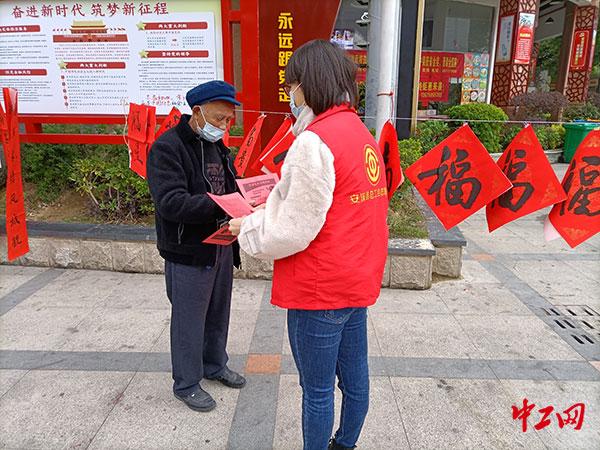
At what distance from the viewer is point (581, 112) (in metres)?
13.2

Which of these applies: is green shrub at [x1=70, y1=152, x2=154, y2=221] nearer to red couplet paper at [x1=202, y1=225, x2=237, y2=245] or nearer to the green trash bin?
red couplet paper at [x1=202, y1=225, x2=237, y2=245]

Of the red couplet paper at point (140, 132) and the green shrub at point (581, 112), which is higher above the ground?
the green shrub at point (581, 112)

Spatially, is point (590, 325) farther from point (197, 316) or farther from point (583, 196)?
point (197, 316)

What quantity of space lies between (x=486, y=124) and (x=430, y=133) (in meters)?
1.90

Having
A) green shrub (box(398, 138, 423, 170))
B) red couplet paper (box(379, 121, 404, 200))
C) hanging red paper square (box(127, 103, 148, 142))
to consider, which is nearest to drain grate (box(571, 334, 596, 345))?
red couplet paper (box(379, 121, 404, 200))

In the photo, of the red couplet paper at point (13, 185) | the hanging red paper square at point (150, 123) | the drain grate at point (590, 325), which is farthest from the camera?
the hanging red paper square at point (150, 123)

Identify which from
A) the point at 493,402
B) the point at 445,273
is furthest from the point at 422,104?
the point at 493,402

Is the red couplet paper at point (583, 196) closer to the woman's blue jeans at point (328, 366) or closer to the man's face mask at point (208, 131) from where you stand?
the woman's blue jeans at point (328, 366)

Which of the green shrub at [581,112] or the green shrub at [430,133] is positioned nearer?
the green shrub at [430,133]

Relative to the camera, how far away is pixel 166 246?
6.97ft

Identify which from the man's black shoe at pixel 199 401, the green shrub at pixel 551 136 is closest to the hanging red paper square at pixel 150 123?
the man's black shoe at pixel 199 401

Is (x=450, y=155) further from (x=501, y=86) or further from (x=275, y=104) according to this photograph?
(x=501, y=86)

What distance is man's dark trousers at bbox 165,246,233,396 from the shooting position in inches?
85.7

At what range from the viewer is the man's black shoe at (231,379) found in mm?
2572
